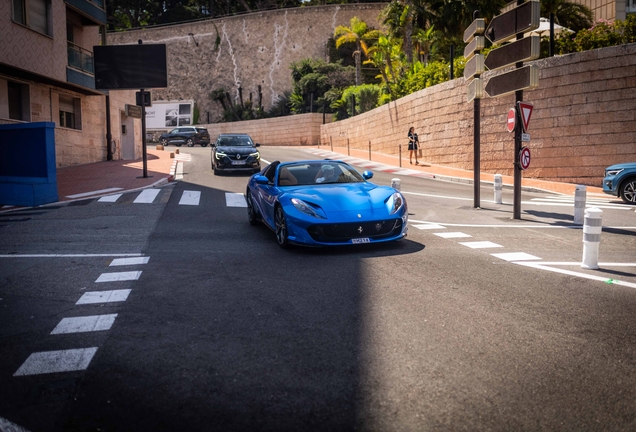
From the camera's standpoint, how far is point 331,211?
8.66 meters

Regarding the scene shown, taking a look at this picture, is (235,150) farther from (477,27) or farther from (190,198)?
(477,27)

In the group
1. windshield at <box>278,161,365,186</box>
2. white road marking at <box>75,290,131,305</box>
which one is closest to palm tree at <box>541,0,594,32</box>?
windshield at <box>278,161,365,186</box>

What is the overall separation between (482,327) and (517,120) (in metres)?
8.46

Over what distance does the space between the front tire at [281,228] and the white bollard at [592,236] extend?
4059mm

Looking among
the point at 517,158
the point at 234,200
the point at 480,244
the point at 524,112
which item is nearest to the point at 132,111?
the point at 234,200

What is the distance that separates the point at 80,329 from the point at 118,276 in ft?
7.25

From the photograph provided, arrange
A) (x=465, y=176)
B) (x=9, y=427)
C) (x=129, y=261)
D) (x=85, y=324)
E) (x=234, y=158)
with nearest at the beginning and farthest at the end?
(x=9, y=427) → (x=85, y=324) → (x=129, y=261) → (x=234, y=158) → (x=465, y=176)

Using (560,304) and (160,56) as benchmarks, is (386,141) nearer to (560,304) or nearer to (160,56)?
(160,56)

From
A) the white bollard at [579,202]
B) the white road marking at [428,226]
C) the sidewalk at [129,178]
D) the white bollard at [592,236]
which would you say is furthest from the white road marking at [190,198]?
the white bollard at [592,236]

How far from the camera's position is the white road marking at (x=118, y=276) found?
7070mm

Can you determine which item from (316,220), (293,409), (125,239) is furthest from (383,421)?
(125,239)

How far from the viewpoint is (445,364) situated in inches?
167

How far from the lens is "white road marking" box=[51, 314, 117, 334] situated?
5.06 metres

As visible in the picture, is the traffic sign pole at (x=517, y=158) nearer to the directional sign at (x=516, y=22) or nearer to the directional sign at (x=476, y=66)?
the directional sign at (x=516, y=22)
